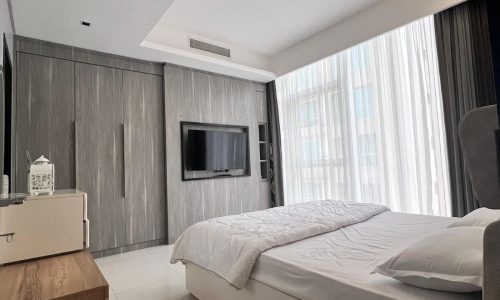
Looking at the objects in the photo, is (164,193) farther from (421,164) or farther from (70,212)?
(421,164)

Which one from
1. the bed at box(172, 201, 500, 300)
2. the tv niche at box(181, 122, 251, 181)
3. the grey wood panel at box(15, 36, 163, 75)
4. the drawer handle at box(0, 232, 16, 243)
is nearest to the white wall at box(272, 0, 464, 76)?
the tv niche at box(181, 122, 251, 181)

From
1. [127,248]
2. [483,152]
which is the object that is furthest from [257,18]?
[483,152]

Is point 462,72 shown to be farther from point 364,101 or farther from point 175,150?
point 175,150

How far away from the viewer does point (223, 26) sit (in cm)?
402

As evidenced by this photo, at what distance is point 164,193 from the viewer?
13.4ft

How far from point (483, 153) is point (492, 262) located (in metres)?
0.44

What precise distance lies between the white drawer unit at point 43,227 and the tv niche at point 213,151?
269 centimetres

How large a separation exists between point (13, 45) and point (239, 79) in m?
3.22

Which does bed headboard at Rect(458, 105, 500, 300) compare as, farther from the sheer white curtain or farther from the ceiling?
the sheer white curtain

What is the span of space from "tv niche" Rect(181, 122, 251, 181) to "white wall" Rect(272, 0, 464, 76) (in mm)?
1527

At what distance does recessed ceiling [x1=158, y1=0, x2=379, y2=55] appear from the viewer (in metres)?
3.51

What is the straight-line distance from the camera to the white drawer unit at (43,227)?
1353 mm

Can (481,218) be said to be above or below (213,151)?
below

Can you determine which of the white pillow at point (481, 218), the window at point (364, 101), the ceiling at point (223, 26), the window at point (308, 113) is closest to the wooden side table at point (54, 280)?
the white pillow at point (481, 218)
